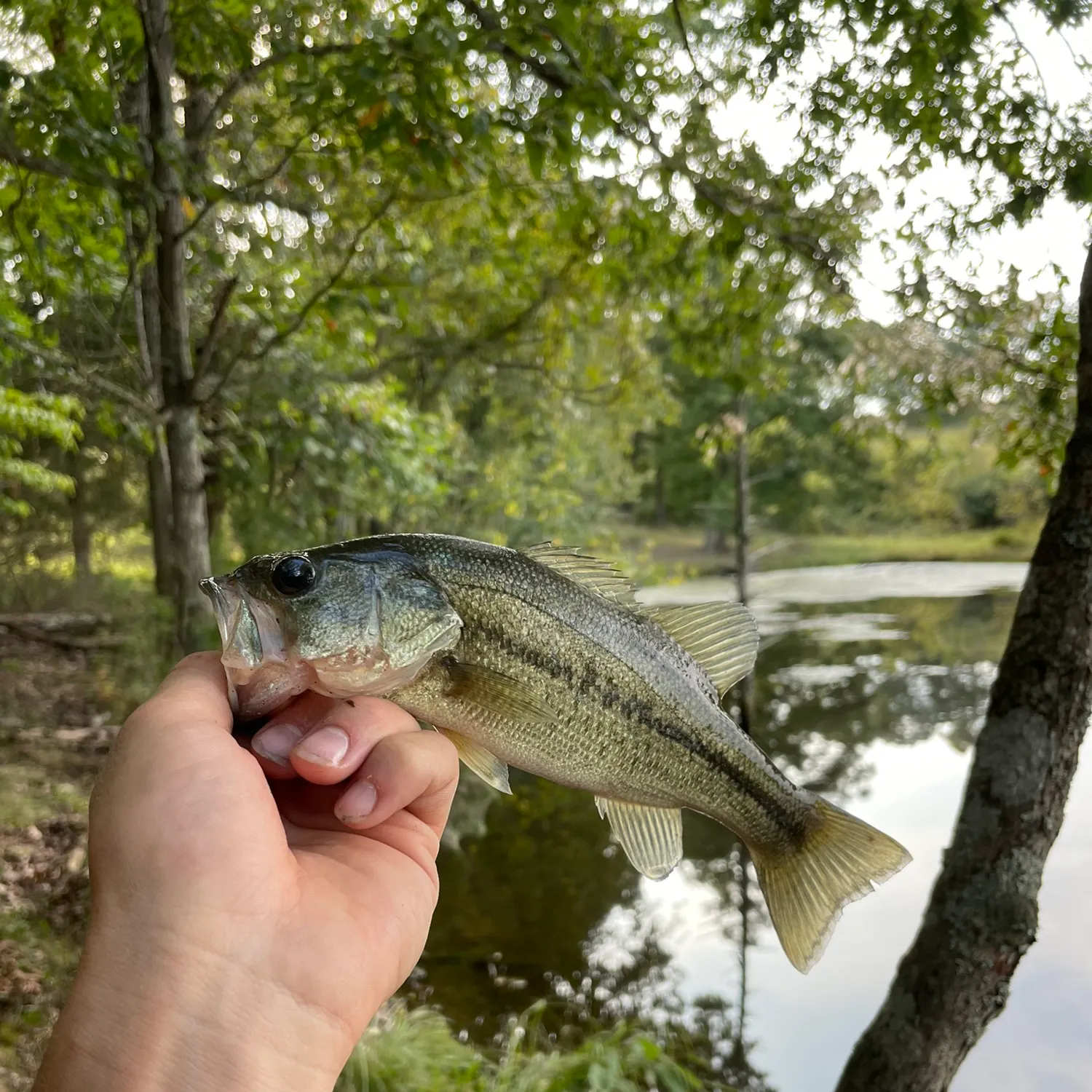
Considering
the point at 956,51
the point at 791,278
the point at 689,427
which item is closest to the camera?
the point at 956,51

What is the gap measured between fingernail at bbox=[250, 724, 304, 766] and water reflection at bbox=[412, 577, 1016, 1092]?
5.27 meters

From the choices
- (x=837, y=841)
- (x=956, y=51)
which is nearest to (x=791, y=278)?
(x=956, y=51)

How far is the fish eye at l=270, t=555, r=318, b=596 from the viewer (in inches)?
56.9

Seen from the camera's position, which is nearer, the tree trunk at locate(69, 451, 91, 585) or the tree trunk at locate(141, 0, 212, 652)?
the tree trunk at locate(141, 0, 212, 652)

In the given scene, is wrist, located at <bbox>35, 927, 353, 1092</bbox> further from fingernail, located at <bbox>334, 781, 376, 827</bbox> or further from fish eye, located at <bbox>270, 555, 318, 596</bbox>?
fish eye, located at <bbox>270, 555, 318, 596</bbox>

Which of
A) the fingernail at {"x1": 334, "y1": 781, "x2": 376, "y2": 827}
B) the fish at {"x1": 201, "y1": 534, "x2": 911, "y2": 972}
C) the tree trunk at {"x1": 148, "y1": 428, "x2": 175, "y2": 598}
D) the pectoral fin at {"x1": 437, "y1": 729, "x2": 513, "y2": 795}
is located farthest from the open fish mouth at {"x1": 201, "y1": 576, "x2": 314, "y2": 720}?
the tree trunk at {"x1": 148, "y1": 428, "x2": 175, "y2": 598}

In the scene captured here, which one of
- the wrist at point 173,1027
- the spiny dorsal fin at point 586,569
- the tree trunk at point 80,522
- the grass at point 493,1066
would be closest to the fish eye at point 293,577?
the spiny dorsal fin at point 586,569

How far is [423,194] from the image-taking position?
18.4ft

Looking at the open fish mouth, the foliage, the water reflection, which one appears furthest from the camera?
the water reflection

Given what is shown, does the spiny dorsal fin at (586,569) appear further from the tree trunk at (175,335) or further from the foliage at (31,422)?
the foliage at (31,422)

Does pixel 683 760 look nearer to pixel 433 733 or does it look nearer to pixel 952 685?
pixel 433 733

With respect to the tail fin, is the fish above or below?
above

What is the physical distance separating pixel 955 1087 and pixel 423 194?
7.61m

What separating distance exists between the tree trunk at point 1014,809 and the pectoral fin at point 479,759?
2.68m
